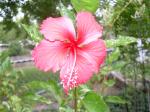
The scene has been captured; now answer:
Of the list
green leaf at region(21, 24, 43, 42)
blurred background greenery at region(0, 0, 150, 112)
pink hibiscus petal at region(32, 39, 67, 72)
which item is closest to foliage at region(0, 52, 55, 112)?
blurred background greenery at region(0, 0, 150, 112)

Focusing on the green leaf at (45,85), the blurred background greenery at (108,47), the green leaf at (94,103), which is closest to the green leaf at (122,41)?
the blurred background greenery at (108,47)

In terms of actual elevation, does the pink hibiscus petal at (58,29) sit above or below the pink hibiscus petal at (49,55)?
above

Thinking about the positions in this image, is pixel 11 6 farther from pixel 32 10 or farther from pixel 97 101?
pixel 97 101

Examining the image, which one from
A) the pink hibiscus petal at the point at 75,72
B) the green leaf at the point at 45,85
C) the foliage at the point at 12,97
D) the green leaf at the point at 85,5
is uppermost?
the green leaf at the point at 85,5

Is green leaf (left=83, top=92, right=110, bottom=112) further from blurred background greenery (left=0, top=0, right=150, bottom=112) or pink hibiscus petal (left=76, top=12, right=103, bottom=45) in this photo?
pink hibiscus petal (left=76, top=12, right=103, bottom=45)

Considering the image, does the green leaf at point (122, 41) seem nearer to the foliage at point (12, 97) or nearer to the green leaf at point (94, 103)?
the green leaf at point (94, 103)

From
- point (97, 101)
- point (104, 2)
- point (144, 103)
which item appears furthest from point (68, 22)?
point (144, 103)

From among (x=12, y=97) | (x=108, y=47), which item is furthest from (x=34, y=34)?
(x=12, y=97)
